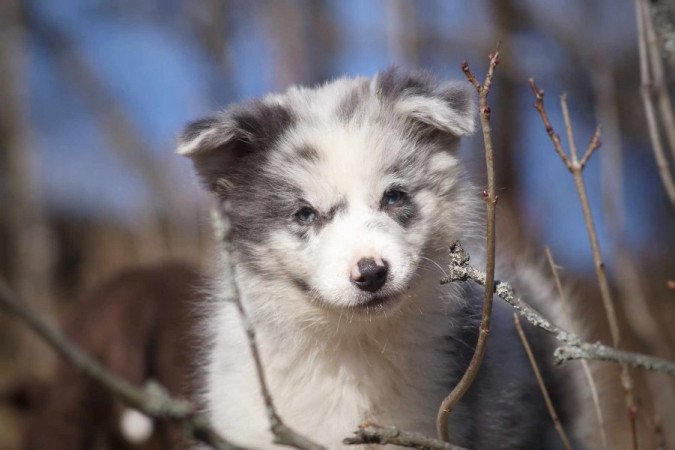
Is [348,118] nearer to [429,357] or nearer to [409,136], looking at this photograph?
[409,136]

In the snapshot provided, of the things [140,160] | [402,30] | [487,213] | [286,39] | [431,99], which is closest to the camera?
[487,213]

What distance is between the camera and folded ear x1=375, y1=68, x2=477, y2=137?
3.23 metres

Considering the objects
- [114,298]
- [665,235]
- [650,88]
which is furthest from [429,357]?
[665,235]

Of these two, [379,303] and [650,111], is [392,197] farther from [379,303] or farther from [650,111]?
[650,111]

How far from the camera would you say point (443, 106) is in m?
3.24

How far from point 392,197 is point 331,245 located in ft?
1.18

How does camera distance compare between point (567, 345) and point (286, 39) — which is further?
point (286, 39)

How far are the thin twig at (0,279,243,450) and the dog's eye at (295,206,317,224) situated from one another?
4.47 feet

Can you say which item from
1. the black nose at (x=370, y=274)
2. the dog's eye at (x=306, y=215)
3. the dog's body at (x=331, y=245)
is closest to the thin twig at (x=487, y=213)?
the black nose at (x=370, y=274)

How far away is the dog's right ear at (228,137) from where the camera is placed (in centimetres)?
Result: 315

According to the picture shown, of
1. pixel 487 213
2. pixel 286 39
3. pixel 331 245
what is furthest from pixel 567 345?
pixel 286 39

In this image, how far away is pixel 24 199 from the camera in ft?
27.4

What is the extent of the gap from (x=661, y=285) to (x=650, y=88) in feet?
18.5

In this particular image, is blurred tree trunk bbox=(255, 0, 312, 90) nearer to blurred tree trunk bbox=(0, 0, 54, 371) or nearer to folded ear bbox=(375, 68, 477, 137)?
blurred tree trunk bbox=(0, 0, 54, 371)
